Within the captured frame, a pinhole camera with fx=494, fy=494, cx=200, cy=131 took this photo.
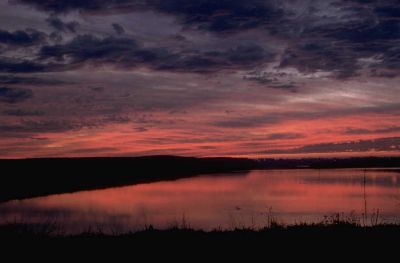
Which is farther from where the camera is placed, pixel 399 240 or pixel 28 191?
pixel 28 191

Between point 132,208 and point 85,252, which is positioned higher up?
point 85,252

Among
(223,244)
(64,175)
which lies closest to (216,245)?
(223,244)

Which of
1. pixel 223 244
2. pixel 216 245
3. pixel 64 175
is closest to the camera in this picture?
pixel 216 245

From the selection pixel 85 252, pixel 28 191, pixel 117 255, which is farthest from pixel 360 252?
pixel 28 191

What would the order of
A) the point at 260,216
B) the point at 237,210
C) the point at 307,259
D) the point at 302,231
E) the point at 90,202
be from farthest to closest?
the point at 90,202 < the point at 237,210 < the point at 260,216 < the point at 302,231 < the point at 307,259

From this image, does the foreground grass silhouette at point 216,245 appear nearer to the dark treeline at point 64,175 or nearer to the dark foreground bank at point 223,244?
the dark foreground bank at point 223,244

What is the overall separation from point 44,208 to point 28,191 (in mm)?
19494

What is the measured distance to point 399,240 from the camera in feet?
40.2

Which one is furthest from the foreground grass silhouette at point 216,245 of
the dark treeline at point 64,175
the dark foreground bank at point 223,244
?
the dark treeline at point 64,175

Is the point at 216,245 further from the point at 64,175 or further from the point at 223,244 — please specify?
the point at 64,175

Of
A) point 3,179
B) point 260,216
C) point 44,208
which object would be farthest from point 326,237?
point 3,179

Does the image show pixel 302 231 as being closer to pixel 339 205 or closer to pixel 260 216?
pixel 260 216

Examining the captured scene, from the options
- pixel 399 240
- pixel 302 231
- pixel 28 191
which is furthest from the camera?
pixel 28 191

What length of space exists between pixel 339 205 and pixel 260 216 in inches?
404
